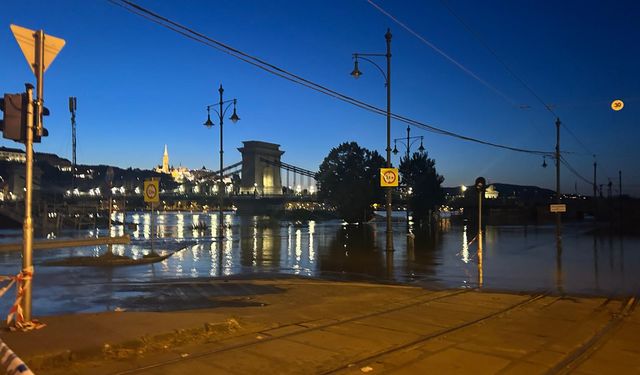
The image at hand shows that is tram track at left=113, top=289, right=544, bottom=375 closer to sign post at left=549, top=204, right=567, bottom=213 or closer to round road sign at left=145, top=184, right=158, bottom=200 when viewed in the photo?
round road sign at left=145, top=184, right=158, bottom=200

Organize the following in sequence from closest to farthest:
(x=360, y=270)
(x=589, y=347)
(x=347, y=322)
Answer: (x=589, y=347), (x=347, y=322), (x=360, y=270)

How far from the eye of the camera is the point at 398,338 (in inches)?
341

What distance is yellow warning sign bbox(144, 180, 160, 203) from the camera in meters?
24.0

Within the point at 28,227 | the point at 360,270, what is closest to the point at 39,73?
the point at 28,227

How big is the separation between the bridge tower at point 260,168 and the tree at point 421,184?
62.2 m

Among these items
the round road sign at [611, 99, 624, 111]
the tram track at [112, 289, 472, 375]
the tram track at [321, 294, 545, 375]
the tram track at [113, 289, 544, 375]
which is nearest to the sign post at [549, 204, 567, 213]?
the round road sign at [611, 99, 624, 111]

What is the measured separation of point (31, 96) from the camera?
27.7 ft

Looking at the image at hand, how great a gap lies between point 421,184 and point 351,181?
9096 mm

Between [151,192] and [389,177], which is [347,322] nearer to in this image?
[389,177]

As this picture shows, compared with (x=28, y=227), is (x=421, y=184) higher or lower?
higher

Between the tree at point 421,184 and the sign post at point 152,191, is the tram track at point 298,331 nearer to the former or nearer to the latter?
the sign post at point 152,191

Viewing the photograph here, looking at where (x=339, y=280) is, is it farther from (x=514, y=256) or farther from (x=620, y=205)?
(x=620, y=205)

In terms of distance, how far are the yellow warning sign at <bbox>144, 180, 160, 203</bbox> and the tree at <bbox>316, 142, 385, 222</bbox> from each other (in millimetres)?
42187

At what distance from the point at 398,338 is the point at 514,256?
61.0 ft
